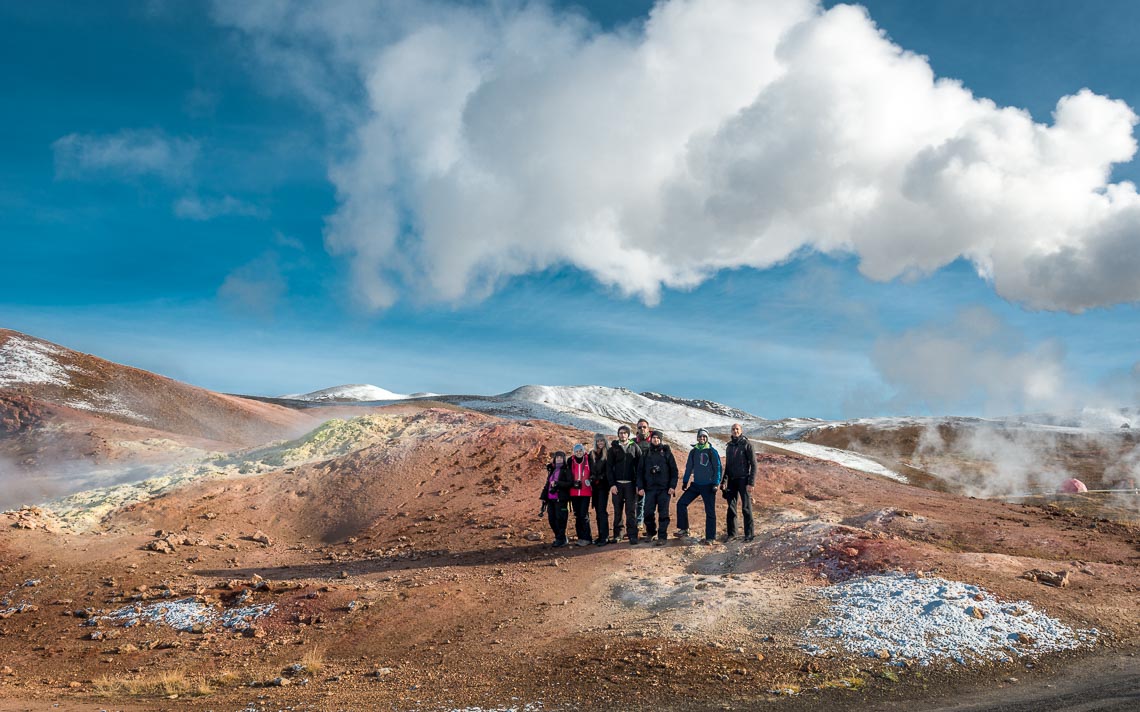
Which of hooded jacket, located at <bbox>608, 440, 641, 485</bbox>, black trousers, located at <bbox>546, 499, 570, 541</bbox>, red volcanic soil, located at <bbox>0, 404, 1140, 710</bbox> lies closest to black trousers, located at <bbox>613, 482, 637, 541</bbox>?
hooded jacket, located at <bbox>608, 440, 641, 485</bbox>

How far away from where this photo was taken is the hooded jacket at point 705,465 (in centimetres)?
1389

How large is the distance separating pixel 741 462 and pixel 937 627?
4985 millimetres

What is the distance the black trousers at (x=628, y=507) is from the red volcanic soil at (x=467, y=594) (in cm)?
48

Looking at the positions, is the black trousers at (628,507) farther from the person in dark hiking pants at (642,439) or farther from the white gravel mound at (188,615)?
the white gravel mound at (188,615)

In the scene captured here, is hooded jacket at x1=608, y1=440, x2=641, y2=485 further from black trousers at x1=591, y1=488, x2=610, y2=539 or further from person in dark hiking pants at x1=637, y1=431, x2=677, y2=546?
black trousers at x1=591, y1=488, x2=610, y2=539

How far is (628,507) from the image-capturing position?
47.8 feet

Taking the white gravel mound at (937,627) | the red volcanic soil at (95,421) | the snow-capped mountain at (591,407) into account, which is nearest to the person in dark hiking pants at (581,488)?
the white gravel mound at (937,627)

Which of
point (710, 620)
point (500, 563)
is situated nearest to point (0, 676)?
point (500, 563)

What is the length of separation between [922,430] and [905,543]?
62185 mm

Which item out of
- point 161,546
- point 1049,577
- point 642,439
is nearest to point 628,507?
point 642,439

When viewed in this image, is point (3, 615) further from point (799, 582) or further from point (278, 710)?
point (799, 582)

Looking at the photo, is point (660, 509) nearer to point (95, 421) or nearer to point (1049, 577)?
point (1049, 577)

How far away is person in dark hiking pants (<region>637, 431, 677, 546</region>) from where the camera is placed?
46.4 feet

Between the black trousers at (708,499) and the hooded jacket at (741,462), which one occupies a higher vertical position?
the hooded jacket at (741,462)
